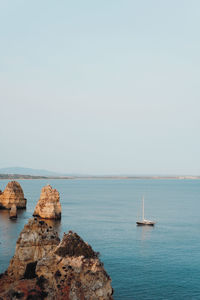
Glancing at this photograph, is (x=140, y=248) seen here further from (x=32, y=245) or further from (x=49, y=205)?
(x=49, y=205)

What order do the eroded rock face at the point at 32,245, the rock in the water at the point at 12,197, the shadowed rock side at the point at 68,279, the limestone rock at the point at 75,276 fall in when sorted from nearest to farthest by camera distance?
the shadowed rock side at the point at 68,279 < the limestone rock at the point at 75,276 < the eroded rock face at the point at 32,245 < the rock in the water at the point at 12,197

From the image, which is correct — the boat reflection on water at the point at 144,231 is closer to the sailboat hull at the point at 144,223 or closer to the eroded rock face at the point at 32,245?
the sailboat hull at the point at 144,223

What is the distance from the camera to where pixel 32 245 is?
4816cm

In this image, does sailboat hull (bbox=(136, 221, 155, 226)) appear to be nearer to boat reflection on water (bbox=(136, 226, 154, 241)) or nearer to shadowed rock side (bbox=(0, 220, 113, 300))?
boat reflection on water (bbox=(136, 226, 154, 241))

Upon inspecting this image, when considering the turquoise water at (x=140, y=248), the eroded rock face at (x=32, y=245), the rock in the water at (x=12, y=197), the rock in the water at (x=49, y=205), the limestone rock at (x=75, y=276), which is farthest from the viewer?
the rock in the water at (x=12, y=197)

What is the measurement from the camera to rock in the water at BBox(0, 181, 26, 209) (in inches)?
5910

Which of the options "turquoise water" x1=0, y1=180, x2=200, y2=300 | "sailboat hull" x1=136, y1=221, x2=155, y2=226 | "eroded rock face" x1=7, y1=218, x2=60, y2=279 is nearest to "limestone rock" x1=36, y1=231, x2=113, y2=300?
"eroded rock face" x1=7, y1=218, x2=60, y2=279

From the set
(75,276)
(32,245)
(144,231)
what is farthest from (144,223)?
(75,276)

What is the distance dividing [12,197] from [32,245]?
4251 inches

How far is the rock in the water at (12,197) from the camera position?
150m

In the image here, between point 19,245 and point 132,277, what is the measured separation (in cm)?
2220

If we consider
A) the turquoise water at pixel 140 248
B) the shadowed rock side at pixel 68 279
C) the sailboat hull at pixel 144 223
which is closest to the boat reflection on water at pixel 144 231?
the turquoise water at pixel 140 248

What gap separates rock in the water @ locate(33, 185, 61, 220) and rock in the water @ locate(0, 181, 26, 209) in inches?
1209

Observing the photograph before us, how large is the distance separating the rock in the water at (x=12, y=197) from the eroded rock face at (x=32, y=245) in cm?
10357
